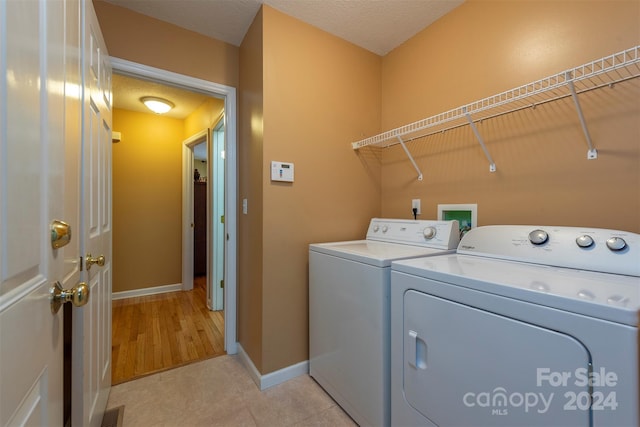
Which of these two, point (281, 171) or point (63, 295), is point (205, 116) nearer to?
point (281, 171)

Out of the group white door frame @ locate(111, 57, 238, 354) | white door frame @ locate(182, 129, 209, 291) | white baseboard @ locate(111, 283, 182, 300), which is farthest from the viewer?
white door frame @ locate(182, 129, 209, 291)

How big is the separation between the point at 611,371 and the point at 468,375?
0.36 m

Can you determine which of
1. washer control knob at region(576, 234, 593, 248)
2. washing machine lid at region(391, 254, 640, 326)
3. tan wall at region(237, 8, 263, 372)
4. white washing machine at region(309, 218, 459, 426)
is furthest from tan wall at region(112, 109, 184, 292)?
washer control knob at region(576, 234, 593, 248)

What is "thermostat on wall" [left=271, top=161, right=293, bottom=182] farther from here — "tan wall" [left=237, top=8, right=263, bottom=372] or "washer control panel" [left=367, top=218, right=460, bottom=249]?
"washer control panel" [left=367, top=218, right=460, bottom=249]

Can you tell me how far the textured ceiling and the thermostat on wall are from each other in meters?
1.00

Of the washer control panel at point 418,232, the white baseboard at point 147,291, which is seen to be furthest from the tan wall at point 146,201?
the washer control panel at point 418,232

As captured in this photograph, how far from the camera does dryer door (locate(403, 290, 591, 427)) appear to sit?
680mm

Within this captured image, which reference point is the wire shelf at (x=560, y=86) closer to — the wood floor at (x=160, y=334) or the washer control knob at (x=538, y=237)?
the washer control knob at (x=538, y=237)

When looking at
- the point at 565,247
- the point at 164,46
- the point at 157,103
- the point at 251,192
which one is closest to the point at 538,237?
the point at 565,247

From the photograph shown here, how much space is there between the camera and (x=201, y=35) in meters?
1.96

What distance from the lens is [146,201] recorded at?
3.50m

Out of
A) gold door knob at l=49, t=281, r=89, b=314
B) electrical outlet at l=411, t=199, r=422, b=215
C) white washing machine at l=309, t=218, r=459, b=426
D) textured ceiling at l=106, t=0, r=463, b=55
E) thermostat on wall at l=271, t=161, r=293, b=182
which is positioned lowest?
white washing machine at l=309, t=218, r=459, b=426

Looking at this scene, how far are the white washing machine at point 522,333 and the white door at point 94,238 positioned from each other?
1.21 m

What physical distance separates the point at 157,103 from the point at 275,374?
3.05 m
